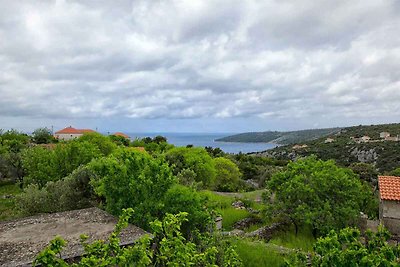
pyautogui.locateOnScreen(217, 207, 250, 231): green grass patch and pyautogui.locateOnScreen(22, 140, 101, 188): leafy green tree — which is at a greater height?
pyautogui.locateOnScreen(22, 140, 101, 188): leafy green tree

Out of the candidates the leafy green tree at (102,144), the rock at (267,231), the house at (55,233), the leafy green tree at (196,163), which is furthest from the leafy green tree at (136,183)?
the leafy green tree at (102,144)

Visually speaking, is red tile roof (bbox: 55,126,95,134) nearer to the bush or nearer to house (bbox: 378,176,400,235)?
the bush

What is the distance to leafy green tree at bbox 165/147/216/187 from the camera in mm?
29936

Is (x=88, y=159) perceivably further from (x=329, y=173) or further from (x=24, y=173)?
(x=329, y=173)

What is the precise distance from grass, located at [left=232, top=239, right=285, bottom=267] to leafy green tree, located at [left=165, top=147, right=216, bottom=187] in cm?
1810

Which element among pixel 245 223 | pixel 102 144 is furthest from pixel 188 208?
pixel 102 144

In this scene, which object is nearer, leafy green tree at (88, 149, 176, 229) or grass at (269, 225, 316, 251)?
leafy green tree at (88, 149, 176, 229)

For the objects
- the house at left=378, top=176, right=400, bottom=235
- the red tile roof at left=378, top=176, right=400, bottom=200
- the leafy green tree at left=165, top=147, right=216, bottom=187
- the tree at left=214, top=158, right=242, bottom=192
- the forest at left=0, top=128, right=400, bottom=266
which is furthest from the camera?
the tree at left=214, top=158, right=242, bottom=192

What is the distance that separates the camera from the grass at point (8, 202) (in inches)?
761

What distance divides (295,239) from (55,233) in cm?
1003

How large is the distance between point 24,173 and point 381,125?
99.4m

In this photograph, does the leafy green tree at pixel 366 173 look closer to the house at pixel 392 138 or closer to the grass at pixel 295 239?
the grass at pixel 295 239

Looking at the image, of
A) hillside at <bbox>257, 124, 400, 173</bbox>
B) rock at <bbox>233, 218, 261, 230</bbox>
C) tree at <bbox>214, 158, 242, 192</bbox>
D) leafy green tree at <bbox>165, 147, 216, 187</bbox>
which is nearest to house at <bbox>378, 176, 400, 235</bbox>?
rock at <bbox>233, 218, 261, 230</bbox>

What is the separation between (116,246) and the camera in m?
5.10
